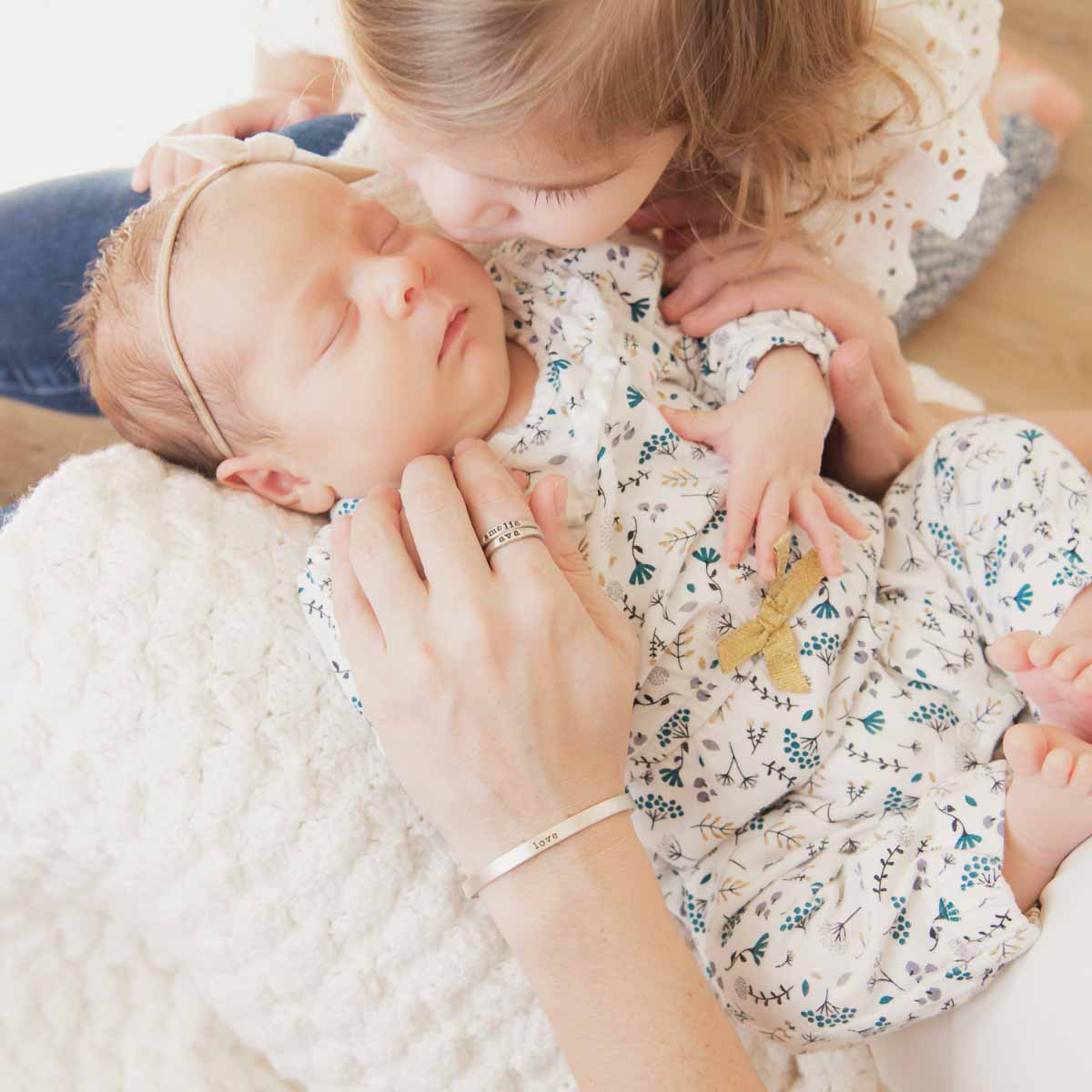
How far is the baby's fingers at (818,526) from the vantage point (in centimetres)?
116

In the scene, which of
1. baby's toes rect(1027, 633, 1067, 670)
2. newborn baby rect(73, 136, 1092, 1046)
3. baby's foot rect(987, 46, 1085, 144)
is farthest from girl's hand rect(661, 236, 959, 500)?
baby's foot rect(987, 46, 1085, 144)

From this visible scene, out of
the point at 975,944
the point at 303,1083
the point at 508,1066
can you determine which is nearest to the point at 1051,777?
the point at 975,944

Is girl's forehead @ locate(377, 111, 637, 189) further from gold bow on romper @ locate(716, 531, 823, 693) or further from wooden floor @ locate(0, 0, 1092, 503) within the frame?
wooden floor @ locate(0, 0, 1092, 503)

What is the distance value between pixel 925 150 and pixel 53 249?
123 centimetres

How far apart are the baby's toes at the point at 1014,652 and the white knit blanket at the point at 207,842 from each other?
1.92 ft

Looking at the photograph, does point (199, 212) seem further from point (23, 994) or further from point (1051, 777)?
point (1051, 777)

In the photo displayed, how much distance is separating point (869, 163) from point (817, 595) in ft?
2.02

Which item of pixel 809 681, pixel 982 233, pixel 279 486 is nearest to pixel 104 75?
pixel 279 486

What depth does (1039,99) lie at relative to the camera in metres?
2.22

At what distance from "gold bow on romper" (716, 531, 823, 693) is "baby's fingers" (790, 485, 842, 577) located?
0.09ft

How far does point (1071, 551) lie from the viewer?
1159 millimetres

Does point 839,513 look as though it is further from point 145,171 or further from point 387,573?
point 145,171

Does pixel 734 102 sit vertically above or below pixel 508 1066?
above

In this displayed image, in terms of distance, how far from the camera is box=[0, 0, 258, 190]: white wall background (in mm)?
2316
